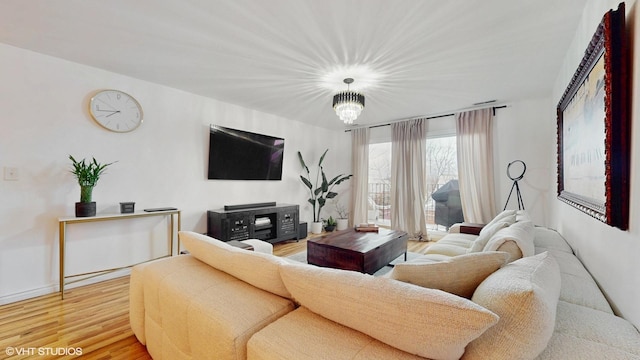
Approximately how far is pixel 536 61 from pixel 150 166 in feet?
14.7

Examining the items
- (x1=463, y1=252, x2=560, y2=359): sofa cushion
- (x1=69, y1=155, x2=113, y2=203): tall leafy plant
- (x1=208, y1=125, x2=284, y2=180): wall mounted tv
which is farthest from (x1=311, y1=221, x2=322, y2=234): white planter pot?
(x1=463, y1=252, x2=560, y2=359): sofa cushion

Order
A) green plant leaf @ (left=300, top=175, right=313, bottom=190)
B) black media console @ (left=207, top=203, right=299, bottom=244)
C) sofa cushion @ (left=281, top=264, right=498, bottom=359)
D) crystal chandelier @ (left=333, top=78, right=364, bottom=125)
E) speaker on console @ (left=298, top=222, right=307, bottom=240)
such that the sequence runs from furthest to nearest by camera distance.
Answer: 1. green plant leaf @ (left=300, top=175, right=313, bottom=190)
2. speaker on console @ (left=298, top=222, right=307, bottom=240)
3. black media console @ (left=207, top=203, right=299, bottom=244)
4. crystal chandelier @ (left=333, top=78, right=364, bottom=125)
5. sofa cushion @ (left=281, top=264, right=498, bottom=359)

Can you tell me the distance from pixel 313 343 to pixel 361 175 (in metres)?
4.82

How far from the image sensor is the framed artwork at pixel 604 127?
1.04 m

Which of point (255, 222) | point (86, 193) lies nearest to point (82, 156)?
point (86, 193)

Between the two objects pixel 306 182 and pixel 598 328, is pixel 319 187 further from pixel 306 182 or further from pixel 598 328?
pixel 598 328

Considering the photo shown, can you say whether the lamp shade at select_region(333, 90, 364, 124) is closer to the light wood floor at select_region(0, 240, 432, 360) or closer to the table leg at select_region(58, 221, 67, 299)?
the light wood floor at select_region(0, 240, 432, 360)

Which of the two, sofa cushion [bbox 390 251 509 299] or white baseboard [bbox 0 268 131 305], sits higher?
sofa cushion [bbox 390 251 509 299]

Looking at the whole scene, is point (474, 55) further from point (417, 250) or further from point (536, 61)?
point (417, 250)

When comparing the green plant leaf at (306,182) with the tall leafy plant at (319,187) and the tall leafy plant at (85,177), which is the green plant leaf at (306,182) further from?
the tall leafy plant at (85,177)

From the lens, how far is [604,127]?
1.19m

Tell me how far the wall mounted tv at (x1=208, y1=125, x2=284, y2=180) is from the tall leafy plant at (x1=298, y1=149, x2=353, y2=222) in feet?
2.21

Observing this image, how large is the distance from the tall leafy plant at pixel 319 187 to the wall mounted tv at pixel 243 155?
0.67 metres

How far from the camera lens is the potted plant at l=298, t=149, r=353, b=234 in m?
5.16
